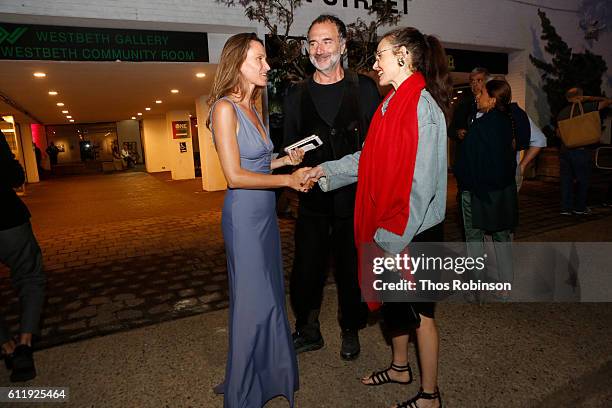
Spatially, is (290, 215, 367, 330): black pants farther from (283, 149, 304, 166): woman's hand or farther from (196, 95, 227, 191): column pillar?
(196, 95, 227, 191): column pillar

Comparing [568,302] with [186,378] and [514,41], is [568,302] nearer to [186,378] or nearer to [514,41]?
[186,378]

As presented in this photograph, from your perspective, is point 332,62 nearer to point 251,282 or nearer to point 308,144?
point 308,144

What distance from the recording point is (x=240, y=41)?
82.3 inches

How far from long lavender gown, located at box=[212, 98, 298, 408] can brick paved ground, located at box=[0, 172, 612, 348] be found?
1650 millimetres

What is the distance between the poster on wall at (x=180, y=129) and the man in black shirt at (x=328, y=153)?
645 inches

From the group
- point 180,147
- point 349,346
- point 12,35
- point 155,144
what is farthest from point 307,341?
point 155,144

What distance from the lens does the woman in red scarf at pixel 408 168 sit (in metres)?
1.76

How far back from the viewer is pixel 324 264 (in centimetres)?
291

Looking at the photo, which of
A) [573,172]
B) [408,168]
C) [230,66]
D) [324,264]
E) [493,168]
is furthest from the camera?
[573,172]

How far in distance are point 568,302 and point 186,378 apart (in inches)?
126

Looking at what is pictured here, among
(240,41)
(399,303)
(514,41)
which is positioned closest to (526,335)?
(399,303)

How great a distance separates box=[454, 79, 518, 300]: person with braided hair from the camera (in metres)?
3.20

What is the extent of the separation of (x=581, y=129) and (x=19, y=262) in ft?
23.2

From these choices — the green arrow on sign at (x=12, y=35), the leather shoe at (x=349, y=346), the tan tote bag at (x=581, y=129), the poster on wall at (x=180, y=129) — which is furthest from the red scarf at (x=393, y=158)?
the poster on wall at (x=180, y=129)
